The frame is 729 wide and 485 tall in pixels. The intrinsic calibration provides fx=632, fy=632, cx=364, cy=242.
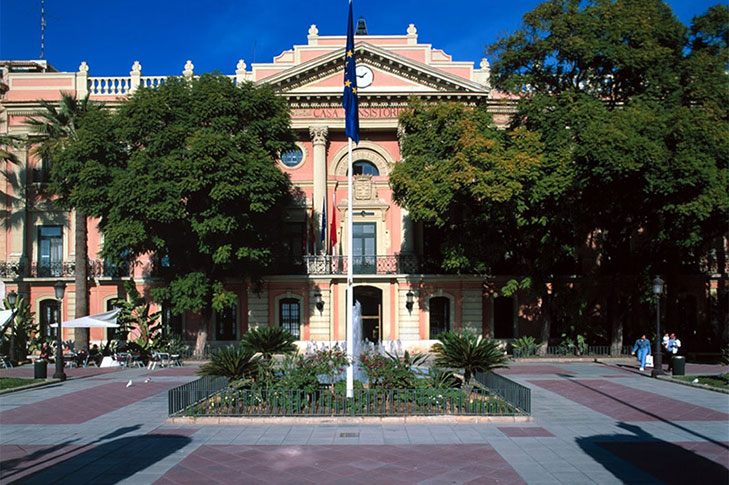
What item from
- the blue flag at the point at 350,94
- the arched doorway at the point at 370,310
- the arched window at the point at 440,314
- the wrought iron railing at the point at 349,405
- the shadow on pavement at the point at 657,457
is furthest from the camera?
the arched doorway at the point at 370,310

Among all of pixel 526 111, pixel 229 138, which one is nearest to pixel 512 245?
pixel 526 111

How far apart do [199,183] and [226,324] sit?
10190 millimetres

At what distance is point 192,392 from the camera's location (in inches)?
605

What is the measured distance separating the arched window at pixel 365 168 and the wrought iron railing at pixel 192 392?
2025 cm

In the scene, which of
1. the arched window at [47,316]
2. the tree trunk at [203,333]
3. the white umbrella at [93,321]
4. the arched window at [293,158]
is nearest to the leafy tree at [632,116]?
the arched window at [293,158]

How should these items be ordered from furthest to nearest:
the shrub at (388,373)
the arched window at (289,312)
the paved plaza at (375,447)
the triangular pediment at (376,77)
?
the arched window at (289,312)
the triangular pediment at (376,77)
the shrub at (388,373)
the paved plaza at (375,447)

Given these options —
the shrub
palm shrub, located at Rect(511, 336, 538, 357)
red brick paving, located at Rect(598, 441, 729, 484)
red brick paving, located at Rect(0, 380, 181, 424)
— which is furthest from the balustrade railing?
red brick paving, located at Rect(598, 441, 729, 484)

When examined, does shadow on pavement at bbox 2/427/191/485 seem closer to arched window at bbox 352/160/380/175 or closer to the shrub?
the shrub

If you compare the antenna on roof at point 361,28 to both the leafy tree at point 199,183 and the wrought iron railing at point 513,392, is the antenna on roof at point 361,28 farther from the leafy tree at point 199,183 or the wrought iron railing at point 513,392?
the wrought iron railing at point 513,392

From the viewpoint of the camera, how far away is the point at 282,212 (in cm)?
3077

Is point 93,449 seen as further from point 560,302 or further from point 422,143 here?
point 560,302

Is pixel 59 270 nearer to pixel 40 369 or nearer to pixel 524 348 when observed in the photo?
pixel 40 369

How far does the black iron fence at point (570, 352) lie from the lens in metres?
29.7

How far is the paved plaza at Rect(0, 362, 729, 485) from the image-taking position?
10.4 metres
